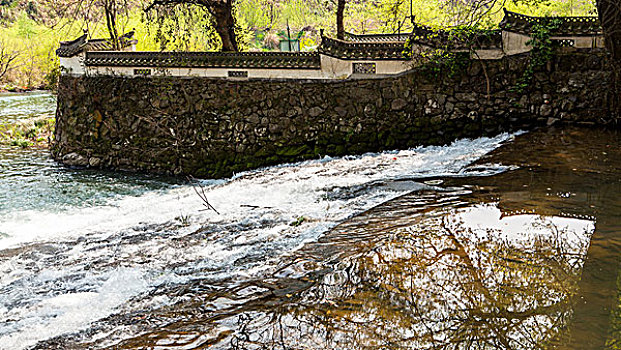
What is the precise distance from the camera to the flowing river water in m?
4.05

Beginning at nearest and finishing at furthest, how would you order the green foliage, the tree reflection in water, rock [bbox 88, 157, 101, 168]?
the tree reflection in water < the green foliage < rock [bbox 88, 157, 101, 168]

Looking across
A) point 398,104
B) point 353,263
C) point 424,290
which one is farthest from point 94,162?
point 424,290

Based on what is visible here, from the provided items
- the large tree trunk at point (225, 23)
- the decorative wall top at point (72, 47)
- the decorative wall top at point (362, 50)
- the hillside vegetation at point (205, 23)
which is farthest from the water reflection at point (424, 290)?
the decorative wall top at point (72, 47)

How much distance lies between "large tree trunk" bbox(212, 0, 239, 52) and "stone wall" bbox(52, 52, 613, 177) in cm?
227

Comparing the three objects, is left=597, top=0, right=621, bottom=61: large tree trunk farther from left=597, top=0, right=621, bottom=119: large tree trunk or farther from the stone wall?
the stone wall

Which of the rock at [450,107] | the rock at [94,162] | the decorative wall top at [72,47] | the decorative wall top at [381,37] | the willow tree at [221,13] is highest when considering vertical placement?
the willow tree at [221,13]

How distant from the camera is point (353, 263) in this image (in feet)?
16.9

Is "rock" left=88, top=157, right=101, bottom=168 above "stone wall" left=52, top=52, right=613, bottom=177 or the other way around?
the other way around

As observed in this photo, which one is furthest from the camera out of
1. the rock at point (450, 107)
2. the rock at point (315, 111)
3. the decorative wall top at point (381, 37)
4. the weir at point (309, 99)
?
the decorative wall top at point (381, 37)

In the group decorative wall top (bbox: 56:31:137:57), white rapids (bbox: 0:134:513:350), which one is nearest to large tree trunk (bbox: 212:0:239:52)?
decorative wall top (bbox: 56:31:137:57)

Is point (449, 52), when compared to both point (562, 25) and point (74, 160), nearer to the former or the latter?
point (562, 25)

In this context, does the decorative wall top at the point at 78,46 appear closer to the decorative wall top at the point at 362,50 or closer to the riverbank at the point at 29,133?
the riverbank at the point at 29,133

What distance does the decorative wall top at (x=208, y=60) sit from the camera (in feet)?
41.7

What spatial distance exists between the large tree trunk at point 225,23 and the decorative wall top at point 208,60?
1.88 meters
